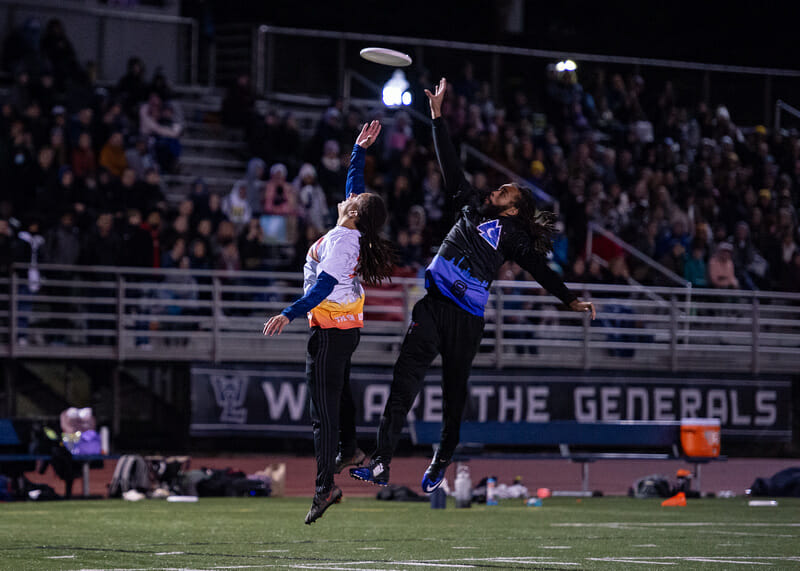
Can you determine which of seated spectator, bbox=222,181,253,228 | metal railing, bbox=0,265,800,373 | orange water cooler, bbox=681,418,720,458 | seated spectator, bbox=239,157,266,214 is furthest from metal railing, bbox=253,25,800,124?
orange water cooler, bbox=681,418,720,458

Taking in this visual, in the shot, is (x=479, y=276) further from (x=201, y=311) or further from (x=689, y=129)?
(x=689, y=129)

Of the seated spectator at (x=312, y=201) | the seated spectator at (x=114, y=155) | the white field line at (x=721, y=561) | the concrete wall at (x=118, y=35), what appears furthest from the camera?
the concrete wall at (x=118, y=35)

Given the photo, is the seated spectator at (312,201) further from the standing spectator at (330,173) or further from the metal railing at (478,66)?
the metal railing at (478,66)

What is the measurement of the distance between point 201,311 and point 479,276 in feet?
43.6

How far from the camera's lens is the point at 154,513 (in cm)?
1537

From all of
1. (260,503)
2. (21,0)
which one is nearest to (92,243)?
(260,503)

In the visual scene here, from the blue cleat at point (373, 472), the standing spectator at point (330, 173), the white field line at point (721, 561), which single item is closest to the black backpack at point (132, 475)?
the standing spectator at point (330, 173)

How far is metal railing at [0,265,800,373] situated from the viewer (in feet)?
65.9

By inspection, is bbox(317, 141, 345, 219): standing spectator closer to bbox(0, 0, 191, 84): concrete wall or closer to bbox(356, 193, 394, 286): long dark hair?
bbox(0, 0, 191, 84): concrete wall

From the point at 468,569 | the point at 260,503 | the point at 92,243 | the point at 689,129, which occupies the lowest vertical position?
the point at 260,503

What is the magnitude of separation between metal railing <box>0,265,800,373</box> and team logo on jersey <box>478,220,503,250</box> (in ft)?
28.9

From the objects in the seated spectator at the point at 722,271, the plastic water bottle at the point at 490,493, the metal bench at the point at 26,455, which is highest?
the seated spectator at the point at 722,271

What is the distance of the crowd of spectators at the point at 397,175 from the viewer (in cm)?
2044

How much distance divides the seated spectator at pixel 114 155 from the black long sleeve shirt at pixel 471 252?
488 inches
